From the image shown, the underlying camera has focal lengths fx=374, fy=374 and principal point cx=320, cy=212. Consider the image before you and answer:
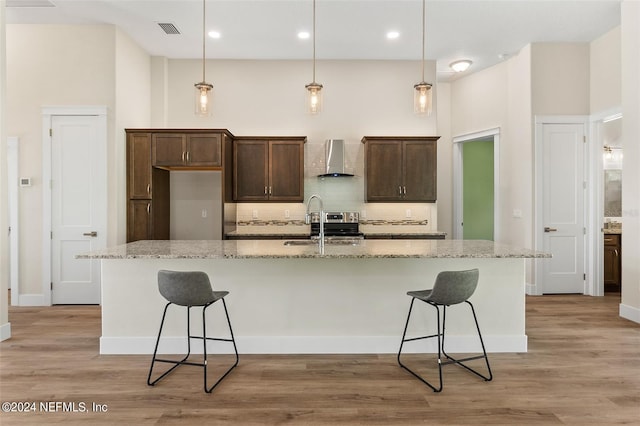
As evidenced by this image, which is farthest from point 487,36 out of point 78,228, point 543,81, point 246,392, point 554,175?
point 78,228

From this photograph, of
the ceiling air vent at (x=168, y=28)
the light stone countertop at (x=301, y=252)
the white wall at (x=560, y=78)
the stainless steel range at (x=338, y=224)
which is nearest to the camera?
the light stone countertop at (x=301, y=252)

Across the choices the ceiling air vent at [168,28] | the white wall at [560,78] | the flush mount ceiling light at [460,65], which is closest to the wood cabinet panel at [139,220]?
the ceiling air vent at [168,28]

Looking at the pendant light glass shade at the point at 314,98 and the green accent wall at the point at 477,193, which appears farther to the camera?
the green accent wall at the point at 477,193

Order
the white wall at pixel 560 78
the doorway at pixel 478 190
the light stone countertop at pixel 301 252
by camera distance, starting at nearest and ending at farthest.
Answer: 1. the light stone countertop at pixel 301 252
2. the white wall at pixel 560 78
3. the doorway at pixel 478 190

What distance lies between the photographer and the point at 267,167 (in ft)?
17.7

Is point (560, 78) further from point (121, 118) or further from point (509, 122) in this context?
point (121, 118)

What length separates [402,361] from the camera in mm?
2994

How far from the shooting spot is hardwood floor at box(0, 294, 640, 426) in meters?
2.23

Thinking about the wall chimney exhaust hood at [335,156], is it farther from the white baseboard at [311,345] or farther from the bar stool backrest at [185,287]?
the bar stool backrest at [185,287]

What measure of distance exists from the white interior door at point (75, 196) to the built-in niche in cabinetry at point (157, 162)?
34cm

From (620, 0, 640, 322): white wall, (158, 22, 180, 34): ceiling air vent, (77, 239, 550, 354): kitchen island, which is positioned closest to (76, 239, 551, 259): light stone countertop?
(77, 239, 550, 354): kitchen island

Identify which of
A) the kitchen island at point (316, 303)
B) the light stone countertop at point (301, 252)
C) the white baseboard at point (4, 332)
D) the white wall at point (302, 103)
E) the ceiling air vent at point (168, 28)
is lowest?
the white baseboard at point (4, 332)

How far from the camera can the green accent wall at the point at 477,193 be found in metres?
7.02

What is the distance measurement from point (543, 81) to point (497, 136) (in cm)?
96
